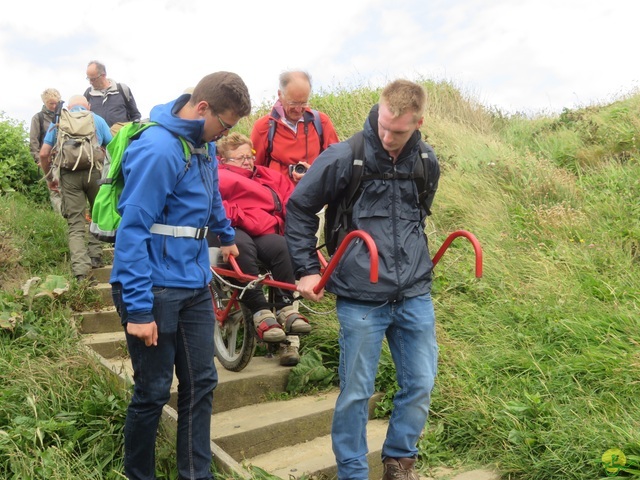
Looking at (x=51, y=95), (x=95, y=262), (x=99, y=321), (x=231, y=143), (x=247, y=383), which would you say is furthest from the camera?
(x=51, y=95)

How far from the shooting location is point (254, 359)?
547cm

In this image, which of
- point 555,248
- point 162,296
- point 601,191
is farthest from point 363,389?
point 601,191

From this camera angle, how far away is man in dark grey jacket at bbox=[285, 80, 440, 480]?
3354 millimetres

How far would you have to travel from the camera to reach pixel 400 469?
360 cm

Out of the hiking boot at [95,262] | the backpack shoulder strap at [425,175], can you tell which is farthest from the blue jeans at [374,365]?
the hiking boot at [95,262]

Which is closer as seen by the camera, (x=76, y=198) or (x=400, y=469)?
(x=400, y=469)

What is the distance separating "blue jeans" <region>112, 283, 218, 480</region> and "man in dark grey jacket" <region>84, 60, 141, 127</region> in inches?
263

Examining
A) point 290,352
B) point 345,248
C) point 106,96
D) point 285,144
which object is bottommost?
point 290,352

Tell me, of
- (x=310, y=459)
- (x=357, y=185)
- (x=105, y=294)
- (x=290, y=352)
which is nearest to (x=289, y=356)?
(x=290, y=352)

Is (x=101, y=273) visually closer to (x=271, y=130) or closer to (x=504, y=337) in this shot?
(x=271, y=130)

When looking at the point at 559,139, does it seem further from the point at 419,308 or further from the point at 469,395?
the point at 419,308

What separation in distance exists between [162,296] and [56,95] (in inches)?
280

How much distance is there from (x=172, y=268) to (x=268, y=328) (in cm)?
162

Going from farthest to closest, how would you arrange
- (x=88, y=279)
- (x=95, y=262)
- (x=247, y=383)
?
1. (x=95, y=262)
2. (x=88, y=279)
3. (x=247, y=383)
